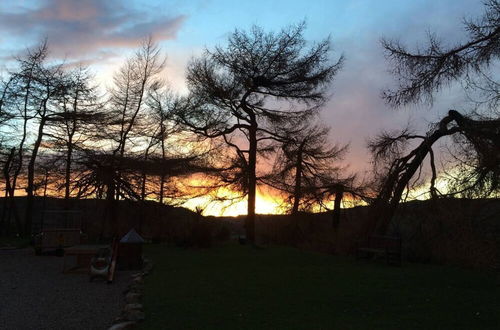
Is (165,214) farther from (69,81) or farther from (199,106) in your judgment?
(69,81)

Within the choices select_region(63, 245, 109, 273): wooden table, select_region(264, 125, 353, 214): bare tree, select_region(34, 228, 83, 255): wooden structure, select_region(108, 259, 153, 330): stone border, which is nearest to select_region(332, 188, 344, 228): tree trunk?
select_region(264, 125, 353, 214): bare tree

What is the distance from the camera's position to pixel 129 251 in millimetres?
15930

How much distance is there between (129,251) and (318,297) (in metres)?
7.94

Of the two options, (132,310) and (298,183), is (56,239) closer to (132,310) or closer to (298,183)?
(132,310)

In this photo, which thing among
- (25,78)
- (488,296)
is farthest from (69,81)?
(488,296)

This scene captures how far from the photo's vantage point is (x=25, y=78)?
32.9 m

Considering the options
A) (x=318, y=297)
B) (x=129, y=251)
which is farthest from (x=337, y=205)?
(x=318, y=297)

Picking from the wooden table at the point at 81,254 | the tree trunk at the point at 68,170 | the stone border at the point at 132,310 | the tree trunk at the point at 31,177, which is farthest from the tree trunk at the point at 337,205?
the stone border at the point at 132,310

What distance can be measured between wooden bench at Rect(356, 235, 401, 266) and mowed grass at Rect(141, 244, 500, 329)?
788 millimetres

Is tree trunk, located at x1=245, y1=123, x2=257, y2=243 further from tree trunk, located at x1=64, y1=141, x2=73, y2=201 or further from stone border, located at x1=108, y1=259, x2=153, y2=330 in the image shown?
stone border, located at x1=108, y1=259, x2=153, y2=330

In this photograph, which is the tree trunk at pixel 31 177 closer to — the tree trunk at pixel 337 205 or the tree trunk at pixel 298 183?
the tree trunk at pixel 298 183

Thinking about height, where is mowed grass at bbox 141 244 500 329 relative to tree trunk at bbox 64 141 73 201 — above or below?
below

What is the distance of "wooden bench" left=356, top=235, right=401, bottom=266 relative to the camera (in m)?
17.1

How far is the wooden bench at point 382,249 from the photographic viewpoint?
17062 mm
